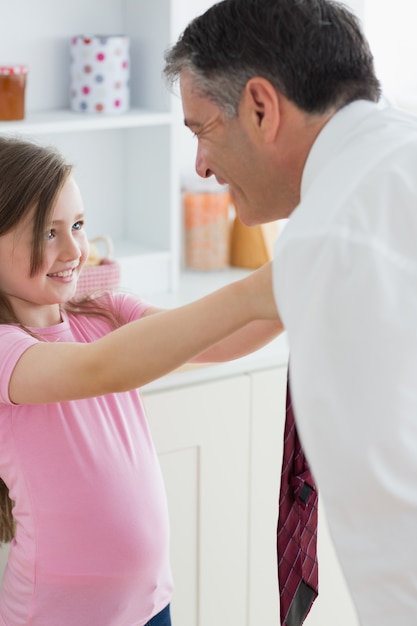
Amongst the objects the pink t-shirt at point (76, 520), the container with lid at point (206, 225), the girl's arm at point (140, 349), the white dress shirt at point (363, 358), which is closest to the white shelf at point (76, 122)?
the container with lid at point (206, 225)

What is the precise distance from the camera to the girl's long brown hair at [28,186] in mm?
1567

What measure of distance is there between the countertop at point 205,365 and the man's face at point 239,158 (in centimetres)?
82

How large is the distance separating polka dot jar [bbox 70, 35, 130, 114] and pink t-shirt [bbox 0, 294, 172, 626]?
99 cm

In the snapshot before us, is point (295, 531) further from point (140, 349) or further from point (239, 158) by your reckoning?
point (239, 158)

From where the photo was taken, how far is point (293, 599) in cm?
165

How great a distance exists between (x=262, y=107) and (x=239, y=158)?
0.08 metres

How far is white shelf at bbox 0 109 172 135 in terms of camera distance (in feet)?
7.41

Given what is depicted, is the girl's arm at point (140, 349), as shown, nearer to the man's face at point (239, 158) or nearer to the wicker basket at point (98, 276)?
the man's face at point (239, 158)

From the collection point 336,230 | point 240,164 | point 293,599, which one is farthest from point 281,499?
point 336,230

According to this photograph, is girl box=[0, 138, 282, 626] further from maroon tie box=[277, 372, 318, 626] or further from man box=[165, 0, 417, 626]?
man box=[165, 0, 417, 626]

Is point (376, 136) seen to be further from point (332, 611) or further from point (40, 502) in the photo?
point (332, 611)

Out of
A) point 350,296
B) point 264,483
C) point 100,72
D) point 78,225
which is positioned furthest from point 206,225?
point 350,296

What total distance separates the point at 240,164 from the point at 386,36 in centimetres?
202

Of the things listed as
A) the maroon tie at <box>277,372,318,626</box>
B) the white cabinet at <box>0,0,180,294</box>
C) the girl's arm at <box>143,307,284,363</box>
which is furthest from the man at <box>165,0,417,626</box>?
the white cabinet at <box>0,0,180,294</box>
